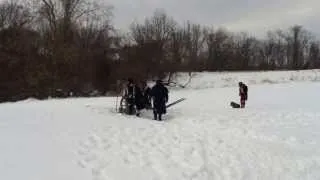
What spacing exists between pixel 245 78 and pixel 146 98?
39.7 metres

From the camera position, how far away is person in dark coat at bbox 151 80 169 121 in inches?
859

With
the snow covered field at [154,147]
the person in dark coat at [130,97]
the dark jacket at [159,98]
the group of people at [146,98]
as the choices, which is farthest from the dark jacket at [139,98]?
the snow covered field at [154,147]

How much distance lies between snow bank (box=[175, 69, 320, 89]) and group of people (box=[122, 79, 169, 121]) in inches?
1342

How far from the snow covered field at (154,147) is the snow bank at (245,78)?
1464 inches

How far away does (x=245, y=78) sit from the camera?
62688mm

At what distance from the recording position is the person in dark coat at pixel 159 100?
21.8 meters

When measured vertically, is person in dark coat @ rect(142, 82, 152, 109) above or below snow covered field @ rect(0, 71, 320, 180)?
above

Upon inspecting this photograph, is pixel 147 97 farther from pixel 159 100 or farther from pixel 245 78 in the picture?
pixel 245 78

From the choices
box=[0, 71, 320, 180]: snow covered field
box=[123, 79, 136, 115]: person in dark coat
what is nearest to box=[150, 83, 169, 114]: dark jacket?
box=[0, 71, 320, 180]: snow covered field

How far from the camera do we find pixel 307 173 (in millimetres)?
12914

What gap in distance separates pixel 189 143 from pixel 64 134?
3379mm

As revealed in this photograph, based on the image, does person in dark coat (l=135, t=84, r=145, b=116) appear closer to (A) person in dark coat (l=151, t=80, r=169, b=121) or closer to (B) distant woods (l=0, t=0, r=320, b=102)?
(A) person in dark coat (l=151, t=80, r=169, b=121)

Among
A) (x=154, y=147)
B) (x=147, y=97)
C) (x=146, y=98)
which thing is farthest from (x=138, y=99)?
(x=154, y=147)

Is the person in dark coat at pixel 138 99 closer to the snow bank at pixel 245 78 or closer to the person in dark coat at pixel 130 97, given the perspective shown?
the person in dark coat at pixel 130 97
